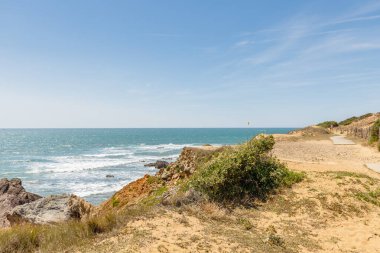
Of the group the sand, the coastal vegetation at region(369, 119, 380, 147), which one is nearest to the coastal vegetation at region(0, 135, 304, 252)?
the sand

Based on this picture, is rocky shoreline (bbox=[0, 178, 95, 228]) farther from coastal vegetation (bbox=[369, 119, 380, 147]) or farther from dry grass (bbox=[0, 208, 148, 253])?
coastal vegetation (bbox=[369, 119, 380, 147])

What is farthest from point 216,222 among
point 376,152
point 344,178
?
point 376,152

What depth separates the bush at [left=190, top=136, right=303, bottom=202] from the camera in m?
13.1

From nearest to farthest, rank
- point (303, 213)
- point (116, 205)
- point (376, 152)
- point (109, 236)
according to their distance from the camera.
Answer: point (109, 236), point (303, 213), point (116, 205), point (376, 152)

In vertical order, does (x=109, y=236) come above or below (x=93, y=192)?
above

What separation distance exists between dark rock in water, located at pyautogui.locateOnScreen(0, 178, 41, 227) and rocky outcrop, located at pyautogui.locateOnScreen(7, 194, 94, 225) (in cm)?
198

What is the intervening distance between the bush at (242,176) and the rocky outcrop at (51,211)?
17.6 ft

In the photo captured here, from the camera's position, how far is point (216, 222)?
10.1m

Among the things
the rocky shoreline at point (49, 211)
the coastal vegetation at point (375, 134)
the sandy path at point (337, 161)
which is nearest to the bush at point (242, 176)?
the sandy path at point (337, 161)


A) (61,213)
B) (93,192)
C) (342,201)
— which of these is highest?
(342,201)

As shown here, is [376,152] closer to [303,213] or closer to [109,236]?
[303,213]

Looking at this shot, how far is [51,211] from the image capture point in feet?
46.9

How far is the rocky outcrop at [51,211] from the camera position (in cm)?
1385

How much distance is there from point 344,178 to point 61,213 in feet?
40.7
